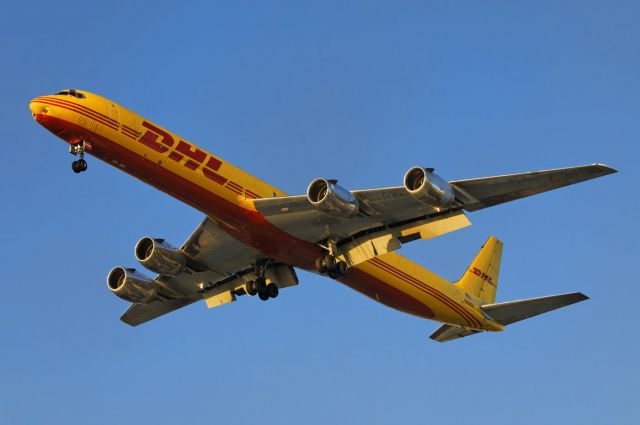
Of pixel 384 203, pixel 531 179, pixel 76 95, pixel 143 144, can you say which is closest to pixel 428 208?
pixel 384 203

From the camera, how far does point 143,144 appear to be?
139 ft

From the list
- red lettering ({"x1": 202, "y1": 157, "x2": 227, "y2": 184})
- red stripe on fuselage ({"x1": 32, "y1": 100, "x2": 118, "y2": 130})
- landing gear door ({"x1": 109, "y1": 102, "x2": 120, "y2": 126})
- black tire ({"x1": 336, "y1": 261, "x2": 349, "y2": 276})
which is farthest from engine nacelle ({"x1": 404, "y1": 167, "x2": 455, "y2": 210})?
red stripe on fuselage ({"x1": 32, "y1": 100, "x2": 118, "y2": 130})

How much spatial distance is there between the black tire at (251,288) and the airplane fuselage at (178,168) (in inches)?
111

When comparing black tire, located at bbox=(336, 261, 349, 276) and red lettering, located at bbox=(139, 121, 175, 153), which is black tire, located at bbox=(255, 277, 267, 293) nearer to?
black tire, located at bbox=(336, 261, 349, 276)

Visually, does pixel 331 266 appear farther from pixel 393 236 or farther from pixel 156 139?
pixel 156 139

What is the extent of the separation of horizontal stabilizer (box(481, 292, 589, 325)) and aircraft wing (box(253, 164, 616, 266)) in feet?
29.3

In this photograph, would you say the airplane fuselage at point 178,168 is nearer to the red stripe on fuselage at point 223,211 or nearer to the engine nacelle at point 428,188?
the red stripe on fuselage at point 223,211

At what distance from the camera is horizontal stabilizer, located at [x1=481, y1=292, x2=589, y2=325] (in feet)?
160

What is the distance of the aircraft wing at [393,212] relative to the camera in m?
40.4

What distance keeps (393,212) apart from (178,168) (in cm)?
967

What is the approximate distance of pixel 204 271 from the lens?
49.8 metres

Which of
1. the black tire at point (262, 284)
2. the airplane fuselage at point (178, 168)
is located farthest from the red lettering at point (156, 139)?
the black tire at point (262, 284)

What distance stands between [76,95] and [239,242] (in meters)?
10.2

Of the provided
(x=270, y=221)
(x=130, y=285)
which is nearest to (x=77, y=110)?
(x=270, y=221)
